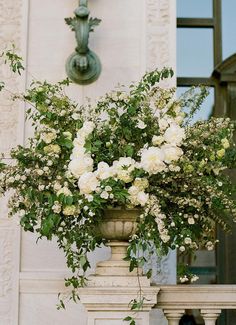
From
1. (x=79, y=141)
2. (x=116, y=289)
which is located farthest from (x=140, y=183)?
(x=116, y=289)

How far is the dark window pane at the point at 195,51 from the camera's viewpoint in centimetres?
637

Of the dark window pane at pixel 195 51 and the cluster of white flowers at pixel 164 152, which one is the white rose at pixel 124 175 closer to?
the cluster of white flowers at pixel 164 152

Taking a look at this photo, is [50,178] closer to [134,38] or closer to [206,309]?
[206,309]

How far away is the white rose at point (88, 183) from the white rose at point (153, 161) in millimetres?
298

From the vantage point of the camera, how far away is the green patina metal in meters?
5.58

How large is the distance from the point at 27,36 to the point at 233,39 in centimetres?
199

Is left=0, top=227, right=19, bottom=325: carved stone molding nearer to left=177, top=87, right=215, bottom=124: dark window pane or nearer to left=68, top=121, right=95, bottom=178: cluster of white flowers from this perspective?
left=68, top=121, right=95, bottom=178: cluster of white flowers

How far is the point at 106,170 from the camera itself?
3850 mm

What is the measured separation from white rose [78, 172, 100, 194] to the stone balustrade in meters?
0.92

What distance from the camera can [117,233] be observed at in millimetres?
4086

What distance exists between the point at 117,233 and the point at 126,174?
46 centimetres

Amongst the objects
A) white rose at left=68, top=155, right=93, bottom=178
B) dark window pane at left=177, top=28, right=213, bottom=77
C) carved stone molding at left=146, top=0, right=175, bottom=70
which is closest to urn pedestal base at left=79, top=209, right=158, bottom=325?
white rose at left=68, top=155, right=93, bottom=178

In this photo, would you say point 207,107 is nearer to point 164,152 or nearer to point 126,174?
point 164,152

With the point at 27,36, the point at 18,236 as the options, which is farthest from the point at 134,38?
the point at 18,236
